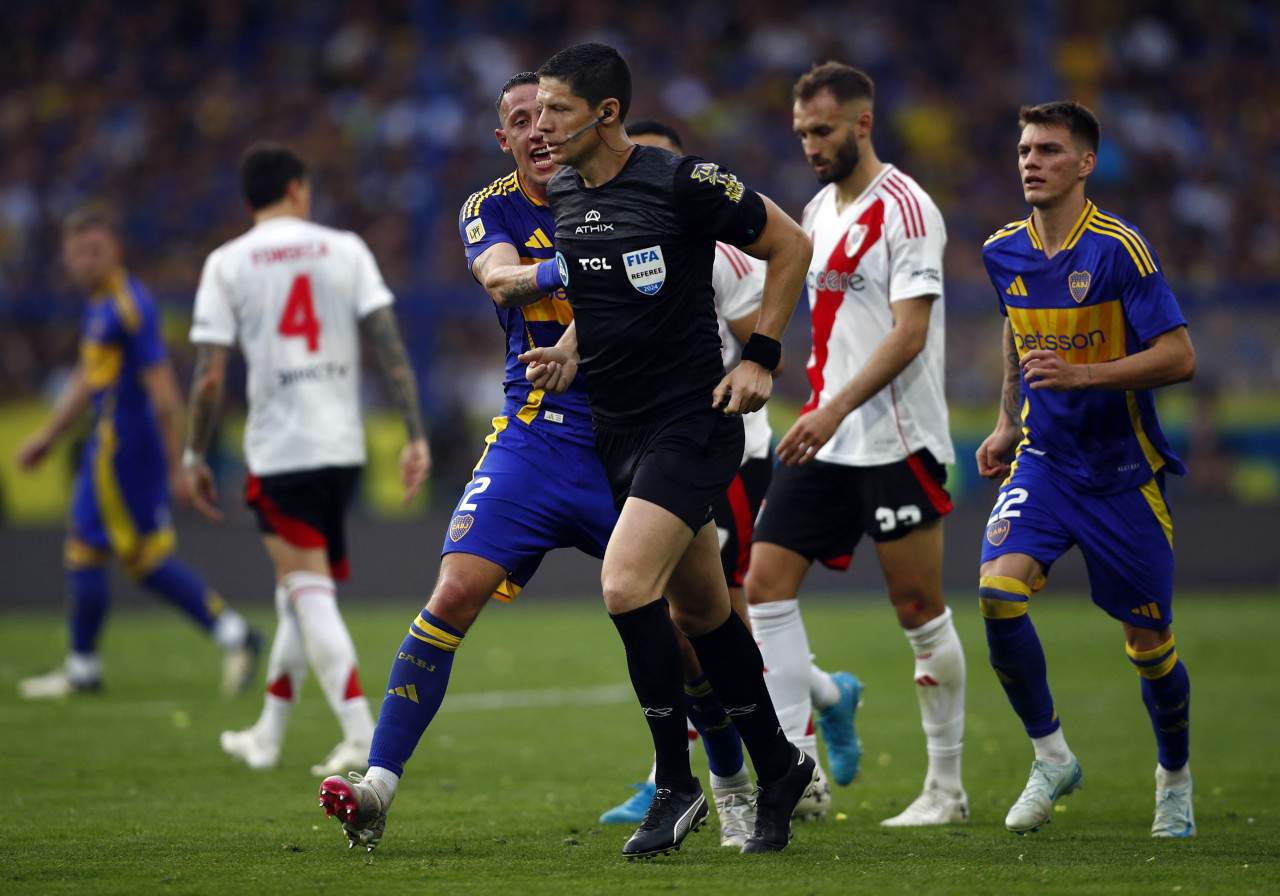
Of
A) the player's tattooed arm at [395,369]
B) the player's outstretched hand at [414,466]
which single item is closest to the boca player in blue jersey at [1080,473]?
the player's outstretched hand at [414,466]

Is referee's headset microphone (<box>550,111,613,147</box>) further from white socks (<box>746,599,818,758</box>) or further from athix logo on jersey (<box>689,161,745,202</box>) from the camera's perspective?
white socks (<box>746,599,818,758</box>)

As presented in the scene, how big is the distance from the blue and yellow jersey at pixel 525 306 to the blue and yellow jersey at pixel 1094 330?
164 cm

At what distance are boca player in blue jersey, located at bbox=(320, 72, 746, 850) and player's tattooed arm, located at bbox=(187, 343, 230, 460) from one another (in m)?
2.20

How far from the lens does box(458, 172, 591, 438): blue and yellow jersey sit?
482 centimetres

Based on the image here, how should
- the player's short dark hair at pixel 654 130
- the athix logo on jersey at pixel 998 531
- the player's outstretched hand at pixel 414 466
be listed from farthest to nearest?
the player's outstretched hand at pixel 414 466 → the player's short dark hair at pixel 654 130 → the athix logo on jersey at pixel 998 531

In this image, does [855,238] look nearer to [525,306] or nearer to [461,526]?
[525,306]

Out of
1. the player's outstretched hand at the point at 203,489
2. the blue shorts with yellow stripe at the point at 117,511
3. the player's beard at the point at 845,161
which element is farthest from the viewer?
the blue shorts with yellow stripe at the point at 117,511

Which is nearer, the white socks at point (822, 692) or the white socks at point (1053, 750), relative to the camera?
the white socks at point (1053, 750)

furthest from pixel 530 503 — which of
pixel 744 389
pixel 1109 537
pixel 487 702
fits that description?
pixel 487 702

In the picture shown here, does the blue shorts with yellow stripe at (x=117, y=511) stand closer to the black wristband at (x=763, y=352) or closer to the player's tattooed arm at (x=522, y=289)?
the player's tattooed arm at (x=522, y=289)

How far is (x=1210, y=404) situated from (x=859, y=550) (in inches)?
155

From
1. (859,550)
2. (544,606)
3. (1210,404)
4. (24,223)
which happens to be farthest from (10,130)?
(1210,404)

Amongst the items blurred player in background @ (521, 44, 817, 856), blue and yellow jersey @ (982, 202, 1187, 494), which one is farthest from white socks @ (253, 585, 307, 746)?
blue and yellow jersey @ (982, 202, 1187, 494)

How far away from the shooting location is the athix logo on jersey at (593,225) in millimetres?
4367
